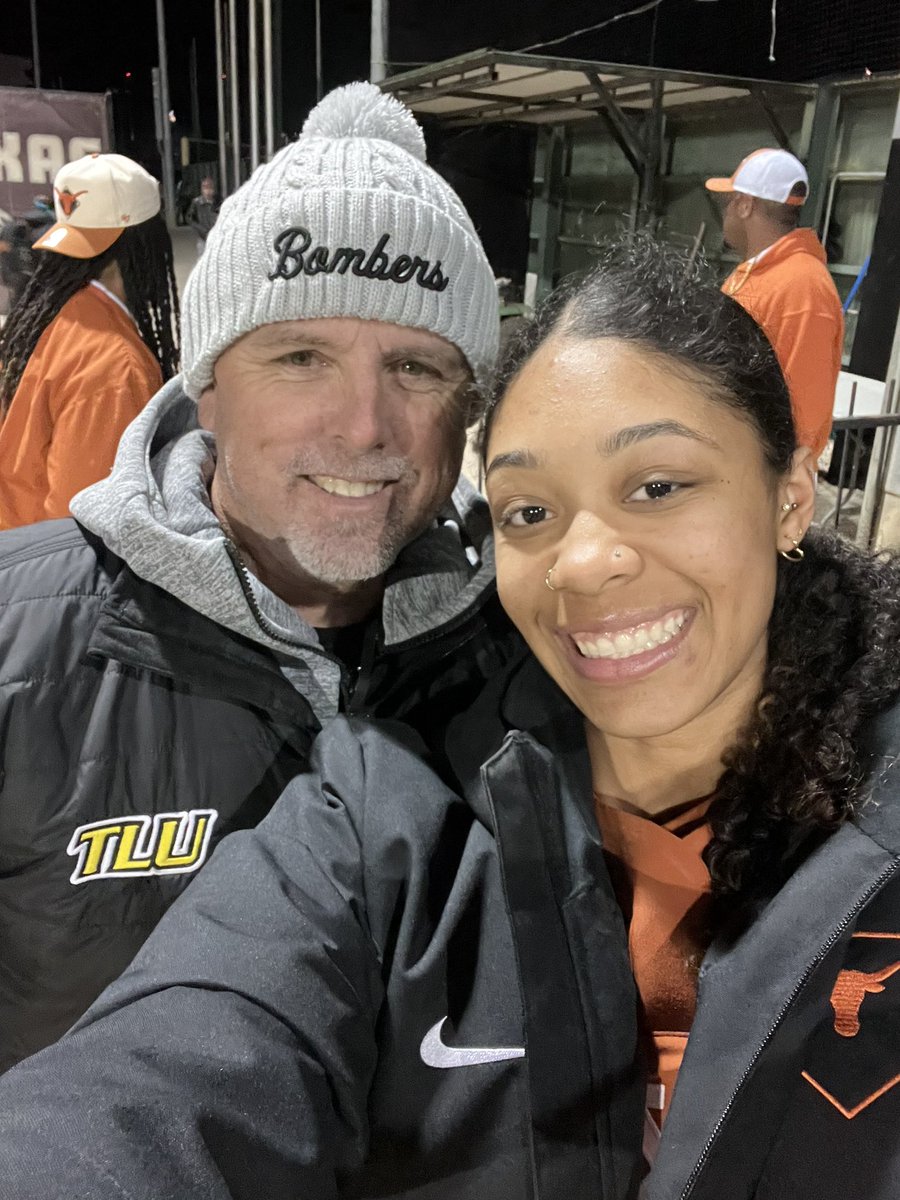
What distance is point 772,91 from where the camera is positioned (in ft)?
23.4

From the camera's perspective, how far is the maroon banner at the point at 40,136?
15.0ft

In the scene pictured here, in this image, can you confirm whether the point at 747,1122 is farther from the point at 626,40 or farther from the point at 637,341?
the point at 626,40

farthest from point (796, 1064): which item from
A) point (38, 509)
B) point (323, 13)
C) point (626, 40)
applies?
point (323, 13)

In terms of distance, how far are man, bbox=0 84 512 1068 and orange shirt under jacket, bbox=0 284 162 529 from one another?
939mm

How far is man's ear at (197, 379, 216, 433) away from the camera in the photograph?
175 cm

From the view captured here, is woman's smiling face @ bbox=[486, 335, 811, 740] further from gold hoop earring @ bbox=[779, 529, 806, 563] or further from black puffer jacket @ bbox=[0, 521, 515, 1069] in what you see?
black puffer jacket @ bbox=[0, 521, 515, 1069]

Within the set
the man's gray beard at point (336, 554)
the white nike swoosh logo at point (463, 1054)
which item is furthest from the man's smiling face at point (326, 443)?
the white nike swoosh logo at point (463, 1054)

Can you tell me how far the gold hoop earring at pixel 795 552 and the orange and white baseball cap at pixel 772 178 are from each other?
3.81m

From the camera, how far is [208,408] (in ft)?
5.76

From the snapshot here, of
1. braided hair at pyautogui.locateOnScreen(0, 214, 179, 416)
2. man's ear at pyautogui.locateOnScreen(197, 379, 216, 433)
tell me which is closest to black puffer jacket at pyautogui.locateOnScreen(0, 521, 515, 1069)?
man's ear at pyautogui.locateOnScreen(197, 379, 216, 433)

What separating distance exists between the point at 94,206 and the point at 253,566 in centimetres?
194

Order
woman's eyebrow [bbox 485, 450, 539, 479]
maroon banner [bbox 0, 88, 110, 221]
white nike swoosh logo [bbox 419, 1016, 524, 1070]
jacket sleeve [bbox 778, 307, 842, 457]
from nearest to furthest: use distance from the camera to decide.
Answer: white nike swoosh logo [bbox 419, 1016, 524, 1070]
woman's eyebrow [bbox 485, 450, 539, 479]
jacket sleeve [bbox 778, 307, 842, 457]
maroon banner [bbox 0, 88, 110, 221]

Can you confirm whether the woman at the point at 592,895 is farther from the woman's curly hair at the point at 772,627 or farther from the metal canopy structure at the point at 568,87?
the metal canopy structure at the point at 568,87

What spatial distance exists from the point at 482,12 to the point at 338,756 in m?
10.0
